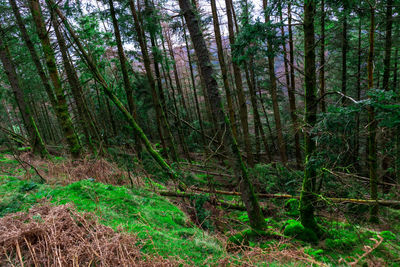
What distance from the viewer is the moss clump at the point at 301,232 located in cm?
471

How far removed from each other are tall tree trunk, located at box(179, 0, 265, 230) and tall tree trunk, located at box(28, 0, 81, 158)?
408 centimetres

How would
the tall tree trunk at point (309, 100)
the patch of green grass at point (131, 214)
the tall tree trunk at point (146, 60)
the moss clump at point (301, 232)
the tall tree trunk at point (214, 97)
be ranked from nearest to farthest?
1. the patch of green grass at point (131, 214)
2. the tall tree trunk at point (214, 97)
3. the tall tree trunk at point (309, 100)
4. the moss clump at point (301, 232)
5. the tall tree trunk at point (146, 60)

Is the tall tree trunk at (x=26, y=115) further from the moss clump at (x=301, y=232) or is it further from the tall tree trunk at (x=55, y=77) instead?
the moss clump at (x=301, y=232)

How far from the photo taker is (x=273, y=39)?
4281 mm

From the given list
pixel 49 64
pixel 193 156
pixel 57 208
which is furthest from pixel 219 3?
pixel 193 156

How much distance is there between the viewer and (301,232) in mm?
4758

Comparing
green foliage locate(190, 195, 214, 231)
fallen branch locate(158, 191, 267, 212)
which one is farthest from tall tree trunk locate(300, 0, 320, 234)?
green foliage locate(190, 195, 214, 231)

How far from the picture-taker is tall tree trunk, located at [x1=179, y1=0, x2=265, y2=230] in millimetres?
3836

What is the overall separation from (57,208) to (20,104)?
292 inches

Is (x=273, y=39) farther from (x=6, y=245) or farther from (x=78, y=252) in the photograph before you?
(x=6, y=245)

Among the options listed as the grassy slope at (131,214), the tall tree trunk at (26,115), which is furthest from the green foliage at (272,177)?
the tall tree trunk at (26,115)

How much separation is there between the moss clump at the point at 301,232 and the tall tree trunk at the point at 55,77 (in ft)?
20.6

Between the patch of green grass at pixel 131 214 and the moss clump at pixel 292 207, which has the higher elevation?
the patch of green grass at pixel 131 214

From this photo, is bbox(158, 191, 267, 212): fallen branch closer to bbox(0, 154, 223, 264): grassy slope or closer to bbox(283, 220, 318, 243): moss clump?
bbox(0, 154, 223, 264): grassy slope
